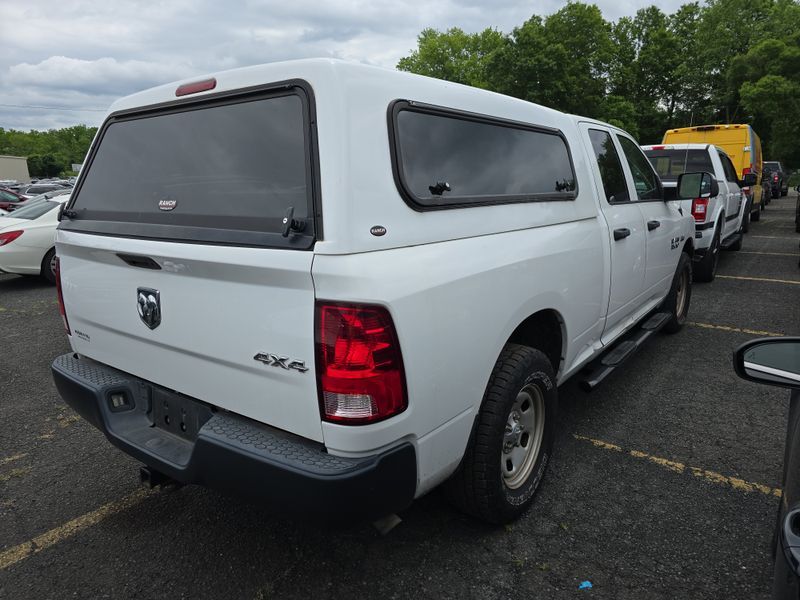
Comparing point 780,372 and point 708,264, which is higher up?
point 780,372

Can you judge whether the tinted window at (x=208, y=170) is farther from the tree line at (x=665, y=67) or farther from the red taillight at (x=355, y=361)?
the tree line at (x=665, y=67)

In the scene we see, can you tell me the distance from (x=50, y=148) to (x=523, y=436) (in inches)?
5876

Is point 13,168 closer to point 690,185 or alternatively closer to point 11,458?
point 11,458

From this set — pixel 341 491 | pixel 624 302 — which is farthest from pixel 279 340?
pixel 624 302

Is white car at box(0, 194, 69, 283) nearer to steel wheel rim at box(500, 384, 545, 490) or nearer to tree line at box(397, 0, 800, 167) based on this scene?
steel wheel rim at box(500, 384, 545, 490)

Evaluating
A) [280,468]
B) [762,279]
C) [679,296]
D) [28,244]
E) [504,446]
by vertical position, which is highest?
[280,468]

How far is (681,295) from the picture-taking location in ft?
18.2

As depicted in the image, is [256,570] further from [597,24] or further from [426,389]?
[597,24]

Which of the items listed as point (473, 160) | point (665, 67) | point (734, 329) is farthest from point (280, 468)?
point (665, 67)

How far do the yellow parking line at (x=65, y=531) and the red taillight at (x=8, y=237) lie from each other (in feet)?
23.7

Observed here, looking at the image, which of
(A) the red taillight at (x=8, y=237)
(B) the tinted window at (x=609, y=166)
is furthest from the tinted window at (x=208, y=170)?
(A) the red taillight at (x=8, y=237)

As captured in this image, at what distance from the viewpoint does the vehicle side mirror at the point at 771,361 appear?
5.06ft

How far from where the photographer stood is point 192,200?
2.19 m

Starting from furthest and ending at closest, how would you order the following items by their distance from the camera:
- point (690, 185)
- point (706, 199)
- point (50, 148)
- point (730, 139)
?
1. point (50, 148)
2. point (730, 139)
3. point (706, 199)
4. point (690, 185)
